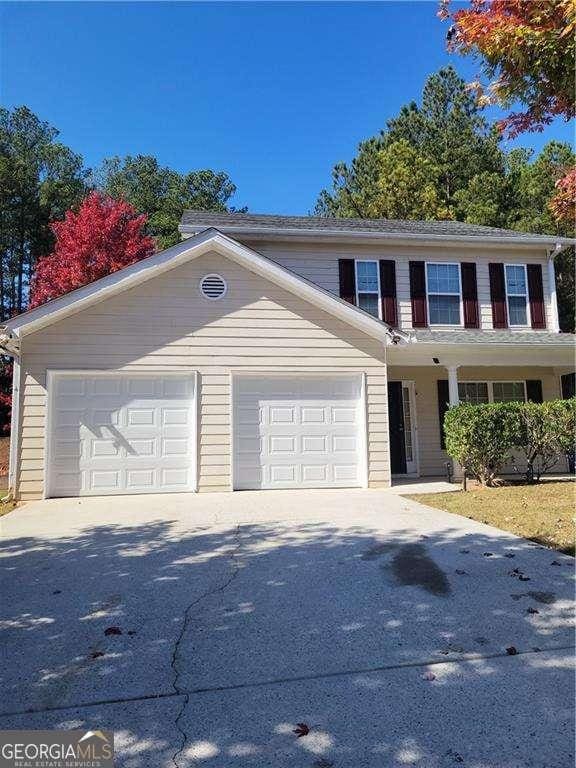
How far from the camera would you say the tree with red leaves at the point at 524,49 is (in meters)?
5.32

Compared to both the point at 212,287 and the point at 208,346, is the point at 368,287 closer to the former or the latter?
the point at 212,287

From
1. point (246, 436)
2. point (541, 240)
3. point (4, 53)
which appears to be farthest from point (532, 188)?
point (4, 53)

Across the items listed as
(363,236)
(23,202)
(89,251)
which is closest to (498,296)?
(363,236)

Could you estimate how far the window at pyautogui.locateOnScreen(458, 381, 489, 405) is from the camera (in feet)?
43.8

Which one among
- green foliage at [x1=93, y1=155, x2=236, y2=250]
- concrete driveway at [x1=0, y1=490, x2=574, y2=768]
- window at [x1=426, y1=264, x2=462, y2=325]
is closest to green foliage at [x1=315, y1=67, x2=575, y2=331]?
green foliage at [x1=93, y1=155, x2=236, y2=250]

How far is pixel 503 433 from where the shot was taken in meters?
9.98

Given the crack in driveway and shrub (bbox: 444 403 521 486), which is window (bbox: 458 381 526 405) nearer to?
shrub (bbox: 444 403 521 486)

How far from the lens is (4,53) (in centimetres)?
787

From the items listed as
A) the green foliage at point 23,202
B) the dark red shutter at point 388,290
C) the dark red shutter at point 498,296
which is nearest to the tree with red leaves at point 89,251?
the green foliage at point 23,202

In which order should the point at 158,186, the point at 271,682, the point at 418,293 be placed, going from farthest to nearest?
1. the point at 158,186
2. the point at 418,293
3. the point at 271,682

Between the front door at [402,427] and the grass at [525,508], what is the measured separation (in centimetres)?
285

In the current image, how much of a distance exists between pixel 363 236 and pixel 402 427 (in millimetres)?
4849

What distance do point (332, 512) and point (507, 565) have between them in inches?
125

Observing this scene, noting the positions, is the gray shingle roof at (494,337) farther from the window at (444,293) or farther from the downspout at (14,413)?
the downspout at (14,413)
